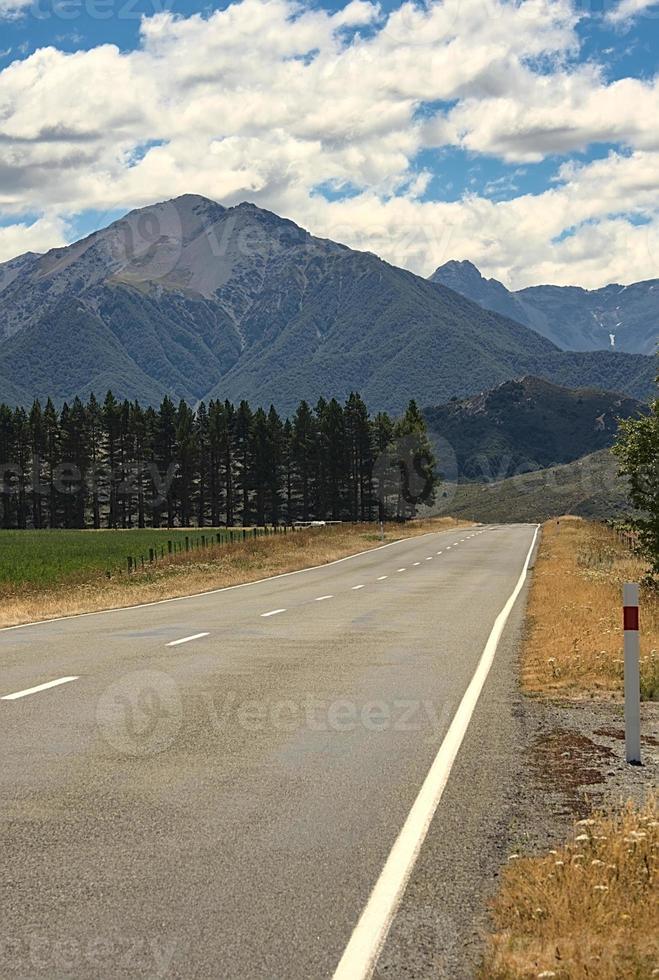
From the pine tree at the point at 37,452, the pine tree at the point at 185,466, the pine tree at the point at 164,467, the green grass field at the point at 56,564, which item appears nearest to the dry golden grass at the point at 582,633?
the green grass field at the point at 56,564

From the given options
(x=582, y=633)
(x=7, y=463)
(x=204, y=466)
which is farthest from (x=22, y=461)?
(x=582, y=633)

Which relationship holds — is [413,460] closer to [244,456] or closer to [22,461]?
[244,456]

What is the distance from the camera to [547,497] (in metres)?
142

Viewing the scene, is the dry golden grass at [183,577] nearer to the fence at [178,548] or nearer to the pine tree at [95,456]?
the fence at [178,548]

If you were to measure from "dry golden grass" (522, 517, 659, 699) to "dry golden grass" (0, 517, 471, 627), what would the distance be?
32.2 feet

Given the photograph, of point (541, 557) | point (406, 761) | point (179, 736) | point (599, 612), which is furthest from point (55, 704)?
point (541, 557)

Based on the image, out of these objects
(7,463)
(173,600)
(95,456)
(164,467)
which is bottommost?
(173,600)

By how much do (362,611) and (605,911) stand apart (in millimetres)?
17128

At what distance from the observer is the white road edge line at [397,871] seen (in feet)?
14.1

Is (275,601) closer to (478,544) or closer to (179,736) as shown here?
(179,736)

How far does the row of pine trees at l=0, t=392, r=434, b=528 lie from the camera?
116250 mm

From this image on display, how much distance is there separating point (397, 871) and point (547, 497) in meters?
139

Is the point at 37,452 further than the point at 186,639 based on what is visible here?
Yes

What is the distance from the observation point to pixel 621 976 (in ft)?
13.1
